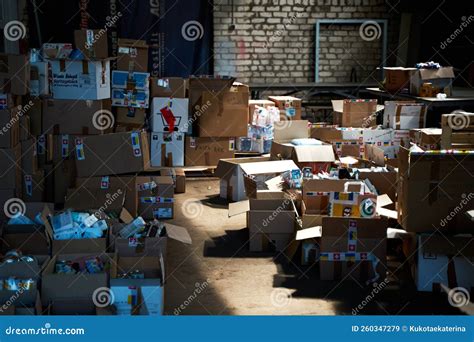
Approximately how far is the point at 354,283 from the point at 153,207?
221 cm

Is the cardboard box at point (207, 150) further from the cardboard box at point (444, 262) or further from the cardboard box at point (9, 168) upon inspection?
the cardboard box at point (444, 262)

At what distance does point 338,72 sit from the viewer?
31.8ft

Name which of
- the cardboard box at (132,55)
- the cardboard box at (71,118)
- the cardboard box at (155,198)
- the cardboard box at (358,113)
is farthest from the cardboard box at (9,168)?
the cardboard box at (358,113)

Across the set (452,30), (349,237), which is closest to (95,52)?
(349,237)

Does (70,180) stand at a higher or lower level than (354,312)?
higher

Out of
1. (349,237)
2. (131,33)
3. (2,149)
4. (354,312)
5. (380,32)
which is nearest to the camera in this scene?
A: (354,312)

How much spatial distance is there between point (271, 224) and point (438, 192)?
1.30 metres

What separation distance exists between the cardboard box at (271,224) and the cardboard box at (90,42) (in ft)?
6.80

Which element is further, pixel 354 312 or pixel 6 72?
pixel 6 72

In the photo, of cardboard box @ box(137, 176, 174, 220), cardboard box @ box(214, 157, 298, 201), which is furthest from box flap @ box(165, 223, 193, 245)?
cardboard box @ box(214, 157, 298, 201)

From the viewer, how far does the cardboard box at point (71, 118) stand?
6223 millimetres

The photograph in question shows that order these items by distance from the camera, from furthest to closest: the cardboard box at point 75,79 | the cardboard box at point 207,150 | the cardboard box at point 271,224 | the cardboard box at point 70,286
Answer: the cardboard box at point 207,150 → the cardboard box at point 75,79 → the cardboard box at point 271,224 → the cardboard box at point 70,286

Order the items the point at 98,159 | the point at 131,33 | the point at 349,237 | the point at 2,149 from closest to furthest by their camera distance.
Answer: the point at 349,237
the point at 2,149
the point at 98,159
the point at 131,33

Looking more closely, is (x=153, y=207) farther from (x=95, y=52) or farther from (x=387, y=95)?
(x=387, y=95)
